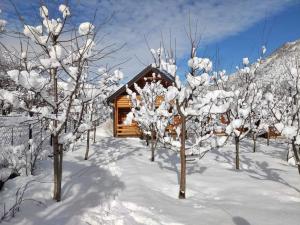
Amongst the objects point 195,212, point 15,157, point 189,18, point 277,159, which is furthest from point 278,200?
point 277,159

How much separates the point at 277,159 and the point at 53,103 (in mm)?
12442

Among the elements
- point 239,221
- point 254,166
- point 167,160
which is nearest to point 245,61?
point 254,166

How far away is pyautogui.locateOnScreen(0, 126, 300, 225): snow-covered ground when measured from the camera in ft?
19.8

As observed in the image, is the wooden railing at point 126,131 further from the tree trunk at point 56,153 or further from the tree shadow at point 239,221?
the tree shadow at point 239,221

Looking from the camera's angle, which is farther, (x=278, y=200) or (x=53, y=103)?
(x=278, y=200)

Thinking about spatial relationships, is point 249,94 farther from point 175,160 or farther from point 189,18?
point 189,18

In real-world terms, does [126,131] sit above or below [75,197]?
above

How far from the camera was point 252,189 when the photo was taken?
862 cm

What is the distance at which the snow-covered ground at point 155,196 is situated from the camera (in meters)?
6.04

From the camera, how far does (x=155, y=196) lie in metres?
7.54

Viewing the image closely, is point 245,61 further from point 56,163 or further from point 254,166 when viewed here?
point 56,163

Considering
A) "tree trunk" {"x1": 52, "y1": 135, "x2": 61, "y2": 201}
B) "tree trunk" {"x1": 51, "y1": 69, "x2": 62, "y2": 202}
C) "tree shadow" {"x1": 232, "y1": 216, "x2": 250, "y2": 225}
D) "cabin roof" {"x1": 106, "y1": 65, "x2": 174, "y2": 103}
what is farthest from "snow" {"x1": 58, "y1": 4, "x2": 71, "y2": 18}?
"cabin roof" {"x1": 106, "y1": 65, "x2": 174, "y2": 103}

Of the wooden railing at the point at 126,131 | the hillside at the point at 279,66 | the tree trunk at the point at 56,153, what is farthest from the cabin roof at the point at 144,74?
the tree trunk at the point at 56,153

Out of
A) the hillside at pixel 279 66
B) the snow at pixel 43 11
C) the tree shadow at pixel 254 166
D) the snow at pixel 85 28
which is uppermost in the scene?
the hillside at pixel 279 66
